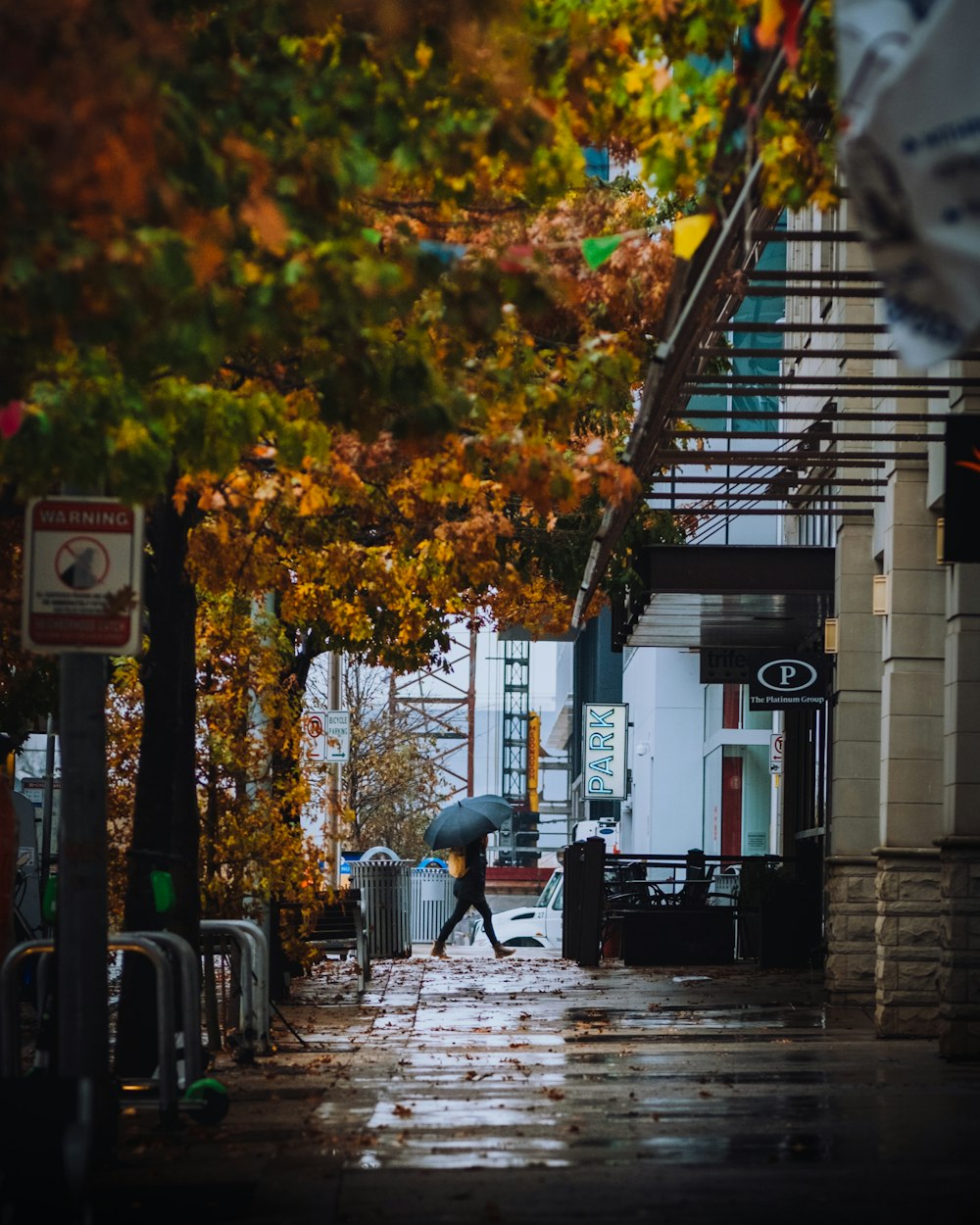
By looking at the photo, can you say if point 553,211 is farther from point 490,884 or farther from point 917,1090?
point 490,884

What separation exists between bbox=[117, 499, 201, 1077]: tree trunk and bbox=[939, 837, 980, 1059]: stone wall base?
198 inches

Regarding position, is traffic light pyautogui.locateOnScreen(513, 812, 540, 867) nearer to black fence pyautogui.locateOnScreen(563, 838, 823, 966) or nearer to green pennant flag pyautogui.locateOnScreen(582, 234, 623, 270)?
black fence pyautogui.locateOnScreen(563, 838, 823, 966)

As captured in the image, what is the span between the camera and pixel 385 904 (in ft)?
83.7

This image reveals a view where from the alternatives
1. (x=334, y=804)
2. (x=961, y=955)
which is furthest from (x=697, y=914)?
(x=961, y=955)

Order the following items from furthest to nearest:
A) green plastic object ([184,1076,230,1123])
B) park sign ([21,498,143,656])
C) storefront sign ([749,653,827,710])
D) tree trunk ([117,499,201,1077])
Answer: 1. storefront sign ([749,653,827,710])
2. tree trunk ([117,499,201,1077])
3. green plastic object ([184,1076,230,1123])
4. park sign ([21,498,143,656])

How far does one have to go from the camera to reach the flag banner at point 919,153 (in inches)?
193

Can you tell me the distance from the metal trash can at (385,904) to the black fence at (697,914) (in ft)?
7.17

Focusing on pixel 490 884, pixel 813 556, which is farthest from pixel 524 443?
pixel 490 884

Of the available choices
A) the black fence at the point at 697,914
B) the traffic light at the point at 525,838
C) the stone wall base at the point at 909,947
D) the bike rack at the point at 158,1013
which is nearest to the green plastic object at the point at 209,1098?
the bike rack at the point at 158,1013

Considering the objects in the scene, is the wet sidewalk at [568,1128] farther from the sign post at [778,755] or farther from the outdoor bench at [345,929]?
the sign post at [778,755]

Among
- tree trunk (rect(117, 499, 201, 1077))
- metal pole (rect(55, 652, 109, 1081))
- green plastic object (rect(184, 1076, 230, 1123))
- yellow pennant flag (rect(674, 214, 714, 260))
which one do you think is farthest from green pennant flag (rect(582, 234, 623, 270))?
tree trunk (rect(117, 499, 201, 1077))

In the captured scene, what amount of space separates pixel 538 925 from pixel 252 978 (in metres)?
25.6

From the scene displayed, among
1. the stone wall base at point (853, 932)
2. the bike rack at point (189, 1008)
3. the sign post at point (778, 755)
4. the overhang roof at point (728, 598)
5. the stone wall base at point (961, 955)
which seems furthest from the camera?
the sign post at point (778, 755)

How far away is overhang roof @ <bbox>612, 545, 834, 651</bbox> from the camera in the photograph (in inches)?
727
